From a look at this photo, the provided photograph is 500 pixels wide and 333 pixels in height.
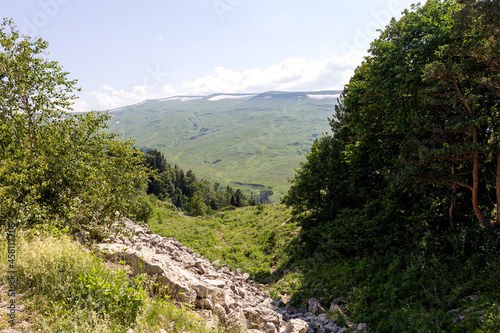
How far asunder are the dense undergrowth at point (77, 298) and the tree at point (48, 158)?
229cm

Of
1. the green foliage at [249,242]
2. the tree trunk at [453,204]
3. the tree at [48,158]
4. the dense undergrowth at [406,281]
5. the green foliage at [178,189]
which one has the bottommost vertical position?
the green foliage at [178,189]

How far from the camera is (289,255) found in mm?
21281

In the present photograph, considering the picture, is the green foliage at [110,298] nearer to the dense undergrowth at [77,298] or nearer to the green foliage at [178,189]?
the dense undergrowth at [77,298]

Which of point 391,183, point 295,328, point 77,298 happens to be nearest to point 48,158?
point 77,298

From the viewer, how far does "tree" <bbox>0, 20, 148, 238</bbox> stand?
9.33 m

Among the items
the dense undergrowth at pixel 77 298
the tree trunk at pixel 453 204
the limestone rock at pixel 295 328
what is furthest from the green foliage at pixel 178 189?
the dense undergrowth at pixel 77 298

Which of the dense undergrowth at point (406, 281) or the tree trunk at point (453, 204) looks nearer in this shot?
the dense undergrowth at point (406, 281)

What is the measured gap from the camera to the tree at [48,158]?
933 centimetres

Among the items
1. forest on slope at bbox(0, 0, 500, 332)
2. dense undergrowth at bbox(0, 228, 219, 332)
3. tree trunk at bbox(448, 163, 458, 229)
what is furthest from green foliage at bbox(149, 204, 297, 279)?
dense undergrowth at bbox(0, 228, 219, 332)

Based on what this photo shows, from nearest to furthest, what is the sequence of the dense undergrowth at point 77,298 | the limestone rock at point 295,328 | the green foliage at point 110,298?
the dense undergrowth at point 77,298 < the green foliage at point 110,298 < the limestone rock at point 295,328

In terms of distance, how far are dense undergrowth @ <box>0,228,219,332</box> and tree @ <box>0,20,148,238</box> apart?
2.29 meters

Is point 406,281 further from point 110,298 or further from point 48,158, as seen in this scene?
point 48,158

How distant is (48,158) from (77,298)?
6.54 metres

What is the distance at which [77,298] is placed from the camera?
6.44 metres
